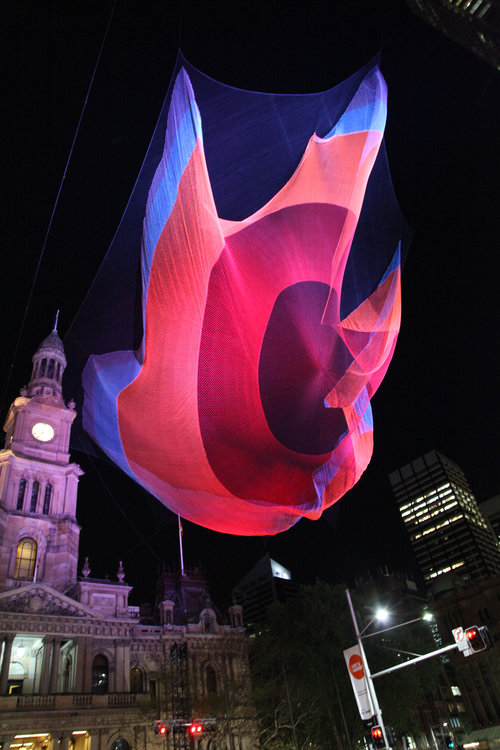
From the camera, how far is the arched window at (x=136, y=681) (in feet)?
122

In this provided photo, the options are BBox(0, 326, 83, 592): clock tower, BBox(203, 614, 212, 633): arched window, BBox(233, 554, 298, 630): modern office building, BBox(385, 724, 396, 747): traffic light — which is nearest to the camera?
BBox(385, 724, 396, 747): traffic light

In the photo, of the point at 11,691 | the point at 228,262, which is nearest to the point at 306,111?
the point at 228,262

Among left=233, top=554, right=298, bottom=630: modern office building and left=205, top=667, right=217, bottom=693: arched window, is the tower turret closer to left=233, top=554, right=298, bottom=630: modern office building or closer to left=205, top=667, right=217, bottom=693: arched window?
left=205, top=667, right=217, bottom=693: arched window

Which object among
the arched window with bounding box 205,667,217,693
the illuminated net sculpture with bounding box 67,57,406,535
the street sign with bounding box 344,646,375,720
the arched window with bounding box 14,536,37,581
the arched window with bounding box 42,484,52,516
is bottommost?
the street sign with bounding box 344,646,375,720

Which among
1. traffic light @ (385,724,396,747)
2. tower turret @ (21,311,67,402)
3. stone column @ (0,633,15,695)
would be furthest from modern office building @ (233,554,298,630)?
traffic light @ (385,724,396,747)

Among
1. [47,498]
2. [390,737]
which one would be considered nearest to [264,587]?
[47,498]

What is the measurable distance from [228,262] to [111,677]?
35062 millimetres

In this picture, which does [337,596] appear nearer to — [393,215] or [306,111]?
[393,215]

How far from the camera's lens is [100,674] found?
35312 mm

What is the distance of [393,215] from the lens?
12.4 m

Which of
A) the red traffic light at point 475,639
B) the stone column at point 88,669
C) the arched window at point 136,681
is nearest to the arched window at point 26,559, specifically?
the stone column at point 88,669

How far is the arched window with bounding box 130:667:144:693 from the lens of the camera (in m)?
37.3

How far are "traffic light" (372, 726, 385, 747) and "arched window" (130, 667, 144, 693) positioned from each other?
88.8 feet

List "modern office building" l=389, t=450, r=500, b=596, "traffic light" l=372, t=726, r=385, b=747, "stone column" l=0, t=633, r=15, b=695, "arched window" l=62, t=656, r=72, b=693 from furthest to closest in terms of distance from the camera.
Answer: "modern office building" l=389, t=450, r=500, b=596
"arched window" l=62, t=656, r=72, b=693
"stone column" l=0, t=633, r=15, b=695
"traffic light" l=372, t=726, r=385, b=747
